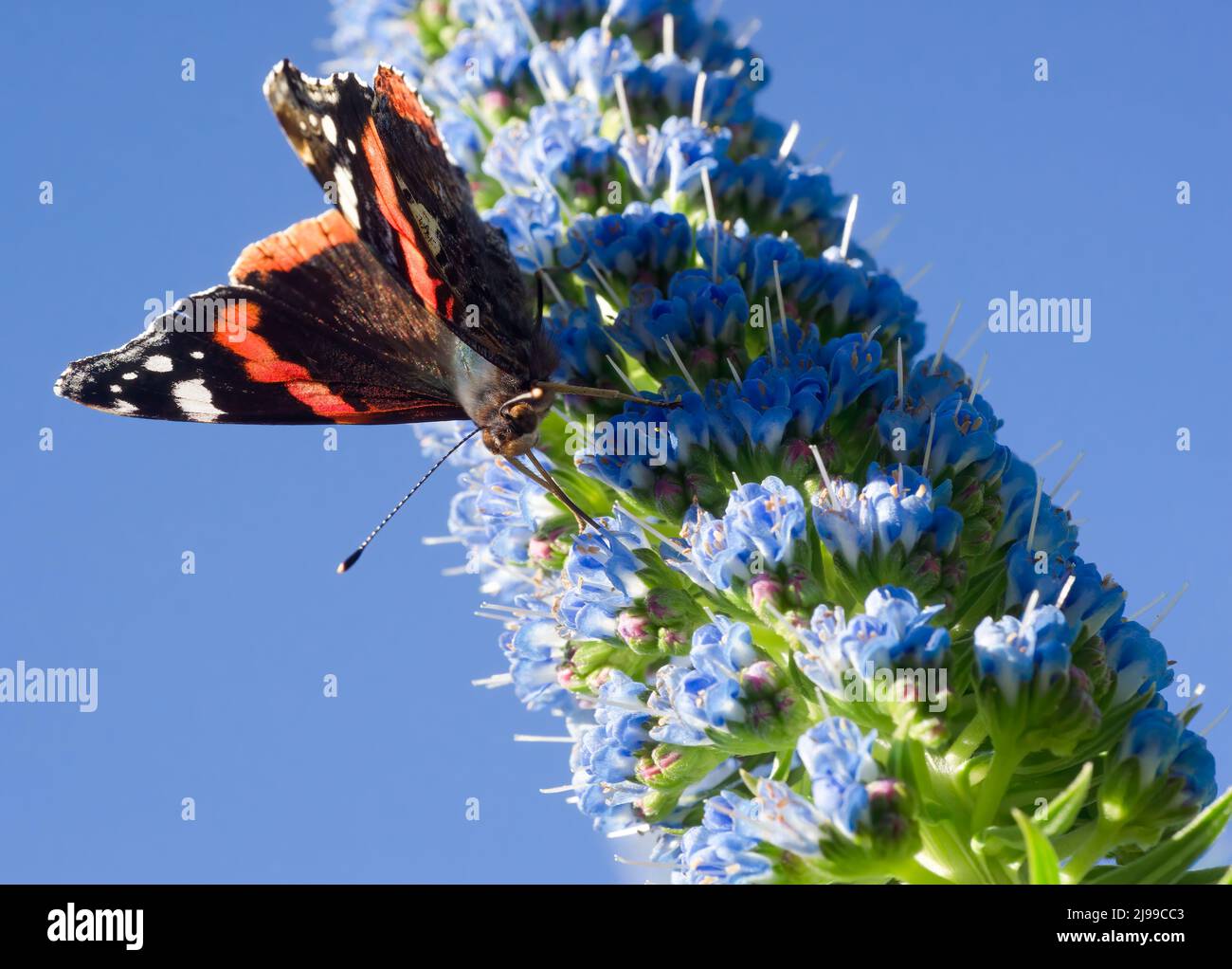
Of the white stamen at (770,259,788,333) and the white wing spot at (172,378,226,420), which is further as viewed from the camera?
the white stamen at (770,259,788,333)

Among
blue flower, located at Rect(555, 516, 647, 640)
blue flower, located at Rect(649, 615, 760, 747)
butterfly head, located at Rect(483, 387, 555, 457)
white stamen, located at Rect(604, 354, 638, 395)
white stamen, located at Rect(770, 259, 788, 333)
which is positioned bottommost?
blue flower, located at Rect(649, 615, 760, 747)

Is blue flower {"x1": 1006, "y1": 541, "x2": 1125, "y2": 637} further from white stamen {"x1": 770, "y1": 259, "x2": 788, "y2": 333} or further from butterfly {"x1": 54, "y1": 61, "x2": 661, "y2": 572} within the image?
butterfly {"x1": 54, "y1": 61, "x2": 661, "y2": 572}

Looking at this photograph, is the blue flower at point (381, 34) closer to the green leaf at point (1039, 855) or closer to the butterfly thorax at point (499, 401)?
the butterfly thorax at point (499, 401)

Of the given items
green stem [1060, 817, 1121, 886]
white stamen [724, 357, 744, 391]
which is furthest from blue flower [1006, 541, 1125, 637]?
white stamen [724, 357, 744, 391]

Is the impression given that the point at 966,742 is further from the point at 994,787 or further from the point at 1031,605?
the point at 1031,605

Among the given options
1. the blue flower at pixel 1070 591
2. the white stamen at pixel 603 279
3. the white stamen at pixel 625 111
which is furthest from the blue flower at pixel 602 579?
the white stamen at pixel 625 111

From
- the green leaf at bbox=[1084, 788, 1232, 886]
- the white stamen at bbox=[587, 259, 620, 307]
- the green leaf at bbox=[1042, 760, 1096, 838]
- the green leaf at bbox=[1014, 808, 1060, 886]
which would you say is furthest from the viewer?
the white stamen at bbox=[587, 259, 620, 307]
